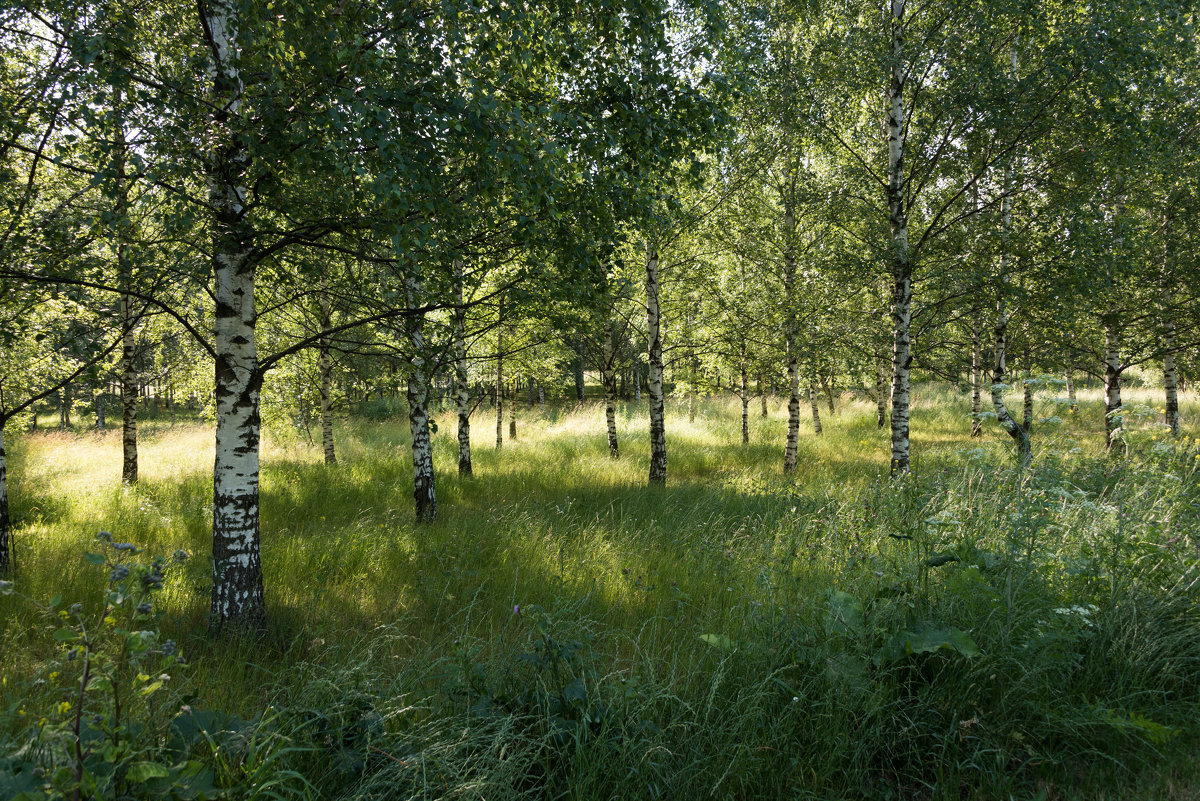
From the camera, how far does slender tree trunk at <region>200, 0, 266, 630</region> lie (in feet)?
12.7

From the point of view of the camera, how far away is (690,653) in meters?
3.43

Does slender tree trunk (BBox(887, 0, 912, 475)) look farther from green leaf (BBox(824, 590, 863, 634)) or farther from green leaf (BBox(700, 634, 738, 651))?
green leaf (BBox(700, 634, 738, 651))

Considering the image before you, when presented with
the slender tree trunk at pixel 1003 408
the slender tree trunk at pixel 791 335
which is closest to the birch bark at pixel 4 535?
the slender tree trunk at pixel 1003 408

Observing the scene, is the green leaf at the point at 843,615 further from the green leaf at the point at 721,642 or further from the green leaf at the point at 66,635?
the green leaf at the point at 66,635

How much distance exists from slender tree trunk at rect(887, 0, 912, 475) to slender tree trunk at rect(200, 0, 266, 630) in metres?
8.49

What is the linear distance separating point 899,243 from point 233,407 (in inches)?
358

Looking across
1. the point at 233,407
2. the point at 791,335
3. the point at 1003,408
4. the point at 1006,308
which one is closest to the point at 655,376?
the point at 791,335

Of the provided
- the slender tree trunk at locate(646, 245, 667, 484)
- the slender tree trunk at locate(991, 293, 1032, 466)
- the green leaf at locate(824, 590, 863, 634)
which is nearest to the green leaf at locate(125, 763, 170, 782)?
the green leaf at locate(824, 590, 863, 634)

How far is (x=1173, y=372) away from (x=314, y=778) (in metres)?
19.0

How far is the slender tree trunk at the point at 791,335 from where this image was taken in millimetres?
11137

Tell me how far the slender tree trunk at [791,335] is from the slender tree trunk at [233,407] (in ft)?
32.4

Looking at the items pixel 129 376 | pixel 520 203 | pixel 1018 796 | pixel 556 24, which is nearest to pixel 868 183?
pixel 556 24

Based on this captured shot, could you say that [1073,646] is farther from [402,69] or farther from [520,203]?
[402,69]

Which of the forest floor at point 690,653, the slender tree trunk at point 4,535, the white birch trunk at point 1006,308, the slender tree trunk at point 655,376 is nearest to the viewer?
the forest floor at point 690,653
